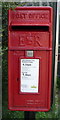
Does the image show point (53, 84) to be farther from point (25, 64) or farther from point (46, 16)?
point (46, 16)

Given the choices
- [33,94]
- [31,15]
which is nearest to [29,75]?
[33,94]

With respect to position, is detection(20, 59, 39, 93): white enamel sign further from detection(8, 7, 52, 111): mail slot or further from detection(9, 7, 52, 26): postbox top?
detection(9, 7, 52, 26): postbox top

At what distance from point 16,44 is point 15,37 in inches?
3.9

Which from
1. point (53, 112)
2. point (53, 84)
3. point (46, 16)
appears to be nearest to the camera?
point (46, 16)

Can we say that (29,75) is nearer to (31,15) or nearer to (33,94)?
(33,94)

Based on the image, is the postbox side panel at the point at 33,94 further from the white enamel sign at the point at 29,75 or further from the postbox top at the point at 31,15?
the postbox top at the point at 31,15

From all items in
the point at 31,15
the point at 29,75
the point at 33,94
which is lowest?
the point at 33,94

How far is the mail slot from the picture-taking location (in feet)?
11.0

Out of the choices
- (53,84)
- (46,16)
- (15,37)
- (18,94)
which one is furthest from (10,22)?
(53,84)

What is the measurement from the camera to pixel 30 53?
3367mm

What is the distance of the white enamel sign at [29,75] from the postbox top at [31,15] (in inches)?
21.2

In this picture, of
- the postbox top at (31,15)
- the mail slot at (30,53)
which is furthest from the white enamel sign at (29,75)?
the postbox top at (31,15)

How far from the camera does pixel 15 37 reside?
3385 mm

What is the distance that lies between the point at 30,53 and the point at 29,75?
318 millimetres
